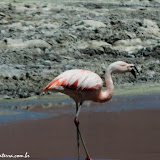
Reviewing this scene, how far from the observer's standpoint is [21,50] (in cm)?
1780

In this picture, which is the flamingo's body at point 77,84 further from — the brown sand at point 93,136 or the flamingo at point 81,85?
the brown sand at point 93,136

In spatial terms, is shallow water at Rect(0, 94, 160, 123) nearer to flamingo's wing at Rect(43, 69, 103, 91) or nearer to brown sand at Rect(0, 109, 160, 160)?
brown sand at Rect(0, 109, 160, 160)

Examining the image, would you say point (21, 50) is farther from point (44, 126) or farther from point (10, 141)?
point (10, 141)

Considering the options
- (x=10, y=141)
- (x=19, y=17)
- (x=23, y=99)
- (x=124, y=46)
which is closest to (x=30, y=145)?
(x=10, y=141)

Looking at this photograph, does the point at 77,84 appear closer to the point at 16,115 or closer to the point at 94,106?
the point at 16,115

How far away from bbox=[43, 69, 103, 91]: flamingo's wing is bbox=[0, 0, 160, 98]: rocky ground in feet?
20.0

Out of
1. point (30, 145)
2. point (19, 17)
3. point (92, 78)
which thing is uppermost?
point (92, 78)

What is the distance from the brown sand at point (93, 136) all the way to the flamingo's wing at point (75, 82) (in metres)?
0.93

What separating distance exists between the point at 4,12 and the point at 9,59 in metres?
9.14

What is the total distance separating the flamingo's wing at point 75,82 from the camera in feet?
24.4

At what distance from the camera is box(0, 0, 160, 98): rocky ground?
1526cm

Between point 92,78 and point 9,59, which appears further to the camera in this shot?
point 9,59

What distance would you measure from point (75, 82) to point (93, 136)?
1.29m

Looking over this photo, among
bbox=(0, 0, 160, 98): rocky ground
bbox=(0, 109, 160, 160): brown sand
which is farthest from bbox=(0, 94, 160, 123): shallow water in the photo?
bbox=(0, 0, 160, 98): rocky ground
